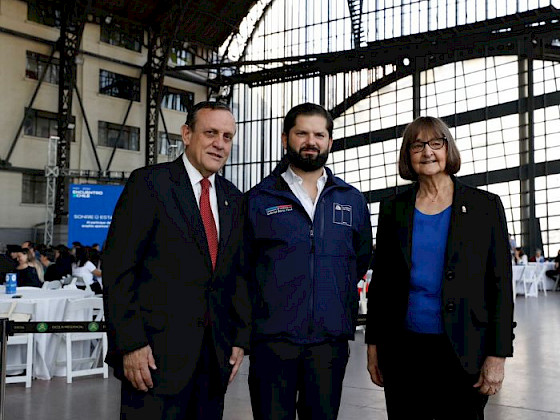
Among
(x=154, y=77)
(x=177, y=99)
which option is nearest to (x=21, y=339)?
(x=154, y=77)

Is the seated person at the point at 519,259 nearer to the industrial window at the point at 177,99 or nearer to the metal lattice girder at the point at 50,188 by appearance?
the metal lattice girder at the point at 50,188

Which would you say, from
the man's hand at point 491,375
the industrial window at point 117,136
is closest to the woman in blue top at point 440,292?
the man's hand at point 491,375

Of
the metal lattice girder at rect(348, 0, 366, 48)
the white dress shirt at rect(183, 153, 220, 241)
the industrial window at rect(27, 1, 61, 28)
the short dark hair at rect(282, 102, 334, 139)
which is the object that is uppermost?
the metal lattice girder at rect(348, 0, 366, 48)

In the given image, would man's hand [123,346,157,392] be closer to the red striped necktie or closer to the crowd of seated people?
the red striped necktie

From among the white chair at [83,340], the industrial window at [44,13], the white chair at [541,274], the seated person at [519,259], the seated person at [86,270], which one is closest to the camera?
the white chair at [83,340]

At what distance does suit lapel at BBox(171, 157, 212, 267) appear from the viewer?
2.26 metres

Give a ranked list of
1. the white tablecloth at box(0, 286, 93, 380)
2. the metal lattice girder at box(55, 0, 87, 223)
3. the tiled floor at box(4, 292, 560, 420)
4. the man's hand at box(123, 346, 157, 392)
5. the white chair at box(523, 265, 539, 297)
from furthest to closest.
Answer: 1. the metal lattice girder at box(55, 0, 87, 223)
2. the white chair at box(523, 265, 539, 297)
3. the white tablecloth at box(0, 286, 93, 380)
4. the tiled floor at box(4, 292, 560, 420)
5. the man's hand at box(123, 346, 157, 392)

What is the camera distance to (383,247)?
7.97 feet

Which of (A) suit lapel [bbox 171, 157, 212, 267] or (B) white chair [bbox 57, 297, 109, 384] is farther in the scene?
(B) white chair [bbox 57, 297, 109, 384]

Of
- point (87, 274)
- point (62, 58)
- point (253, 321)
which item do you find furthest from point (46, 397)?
point (62, 58)

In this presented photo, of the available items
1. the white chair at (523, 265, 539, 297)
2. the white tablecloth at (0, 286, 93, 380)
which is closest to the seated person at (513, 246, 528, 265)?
the white chair at (523, 265, 539, 297)

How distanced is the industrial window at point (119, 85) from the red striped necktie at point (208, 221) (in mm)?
25841

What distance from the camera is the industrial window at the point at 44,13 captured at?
78.4 feet

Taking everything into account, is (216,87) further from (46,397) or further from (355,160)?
(46,397)
